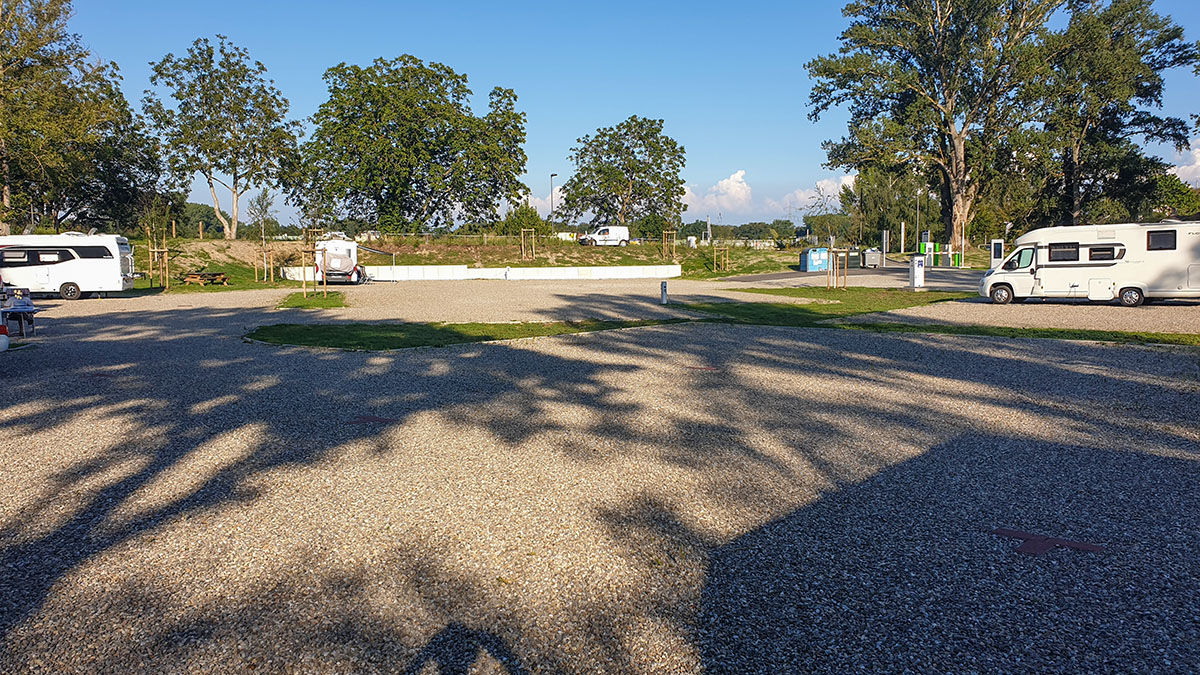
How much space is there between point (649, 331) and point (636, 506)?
11.8 metres

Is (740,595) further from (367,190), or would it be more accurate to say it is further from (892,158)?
(367,190)

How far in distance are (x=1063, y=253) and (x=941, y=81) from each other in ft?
112

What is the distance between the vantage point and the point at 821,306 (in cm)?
2391

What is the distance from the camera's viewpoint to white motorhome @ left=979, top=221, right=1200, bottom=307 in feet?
65.4

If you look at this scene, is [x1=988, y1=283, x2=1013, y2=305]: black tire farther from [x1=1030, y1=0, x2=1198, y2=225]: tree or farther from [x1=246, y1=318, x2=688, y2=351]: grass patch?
[x1=1030, y1=0, x2=1198, y2=225]: tree

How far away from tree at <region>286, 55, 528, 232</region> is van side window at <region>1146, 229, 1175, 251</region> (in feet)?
→ 148

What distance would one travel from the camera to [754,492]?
19.2 feet

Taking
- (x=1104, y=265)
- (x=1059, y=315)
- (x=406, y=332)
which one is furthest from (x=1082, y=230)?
(x=406, y=332)

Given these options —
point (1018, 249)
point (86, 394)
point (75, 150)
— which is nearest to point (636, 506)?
point (86, 394)

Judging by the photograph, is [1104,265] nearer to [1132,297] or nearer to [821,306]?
[1132,297]

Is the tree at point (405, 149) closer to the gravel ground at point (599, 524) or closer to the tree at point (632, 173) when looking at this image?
the tree at point (632, 173)

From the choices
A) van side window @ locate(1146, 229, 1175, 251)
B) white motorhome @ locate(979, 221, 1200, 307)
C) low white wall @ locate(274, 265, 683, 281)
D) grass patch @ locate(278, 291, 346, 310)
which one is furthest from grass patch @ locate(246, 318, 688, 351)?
low white wall @ locate(274, 265, 683, 281)

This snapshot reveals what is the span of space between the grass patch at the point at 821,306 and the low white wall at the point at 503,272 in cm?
1895

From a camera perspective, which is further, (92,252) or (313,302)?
(92,252)
